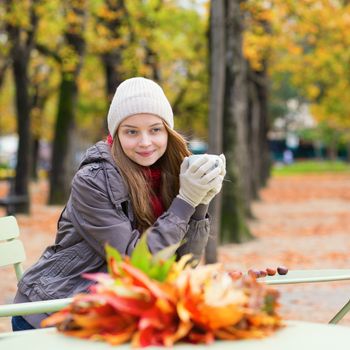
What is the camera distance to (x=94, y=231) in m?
3.36

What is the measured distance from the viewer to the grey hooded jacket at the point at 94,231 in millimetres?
3336

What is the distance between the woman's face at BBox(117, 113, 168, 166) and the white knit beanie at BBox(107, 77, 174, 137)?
0.08 feet

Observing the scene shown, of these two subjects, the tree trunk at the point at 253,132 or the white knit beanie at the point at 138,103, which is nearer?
the white knit beanie at the point at 138,103

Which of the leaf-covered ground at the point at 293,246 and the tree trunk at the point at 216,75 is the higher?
the tree trunk at the point at 216,75

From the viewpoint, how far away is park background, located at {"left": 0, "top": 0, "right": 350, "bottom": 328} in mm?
12938

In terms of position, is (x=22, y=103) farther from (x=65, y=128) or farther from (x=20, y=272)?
(x=20, y=272)

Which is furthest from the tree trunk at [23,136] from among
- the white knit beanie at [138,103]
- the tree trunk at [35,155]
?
the tree trunk at [35,155]

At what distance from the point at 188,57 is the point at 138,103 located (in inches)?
964

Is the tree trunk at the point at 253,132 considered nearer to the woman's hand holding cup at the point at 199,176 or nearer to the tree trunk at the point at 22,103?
the tree trunk at the point at 22,103

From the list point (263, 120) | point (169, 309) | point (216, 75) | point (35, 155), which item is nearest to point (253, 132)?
point (263, 120)

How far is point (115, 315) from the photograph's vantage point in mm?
2301

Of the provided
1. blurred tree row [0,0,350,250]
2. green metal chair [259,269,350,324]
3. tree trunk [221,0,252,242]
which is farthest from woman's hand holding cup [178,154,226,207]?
tree trunk [221,0,252,242]

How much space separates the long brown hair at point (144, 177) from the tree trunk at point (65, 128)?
18.0m

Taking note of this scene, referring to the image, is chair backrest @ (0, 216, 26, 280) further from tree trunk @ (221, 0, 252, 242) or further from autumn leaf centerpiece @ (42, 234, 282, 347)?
tree trunk @ (221, 0, 252, 242)
